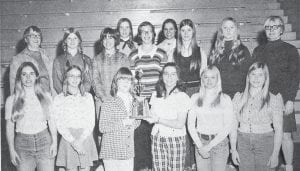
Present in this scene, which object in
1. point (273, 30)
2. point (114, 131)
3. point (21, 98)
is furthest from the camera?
point (273, 30)

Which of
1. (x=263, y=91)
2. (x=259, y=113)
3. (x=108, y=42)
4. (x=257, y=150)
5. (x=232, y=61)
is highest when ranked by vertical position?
(x=108, y=42)

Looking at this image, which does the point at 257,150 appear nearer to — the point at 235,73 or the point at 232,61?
the point at 235,73

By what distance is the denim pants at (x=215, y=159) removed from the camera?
131 inches

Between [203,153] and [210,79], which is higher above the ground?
[210,79]

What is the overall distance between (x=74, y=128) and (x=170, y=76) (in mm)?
1082

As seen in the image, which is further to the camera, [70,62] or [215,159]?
[70,62]

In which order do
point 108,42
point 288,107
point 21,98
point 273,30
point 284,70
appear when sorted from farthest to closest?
point 108,42, point 273,30, point 284,70, point 288,107, point 21,98

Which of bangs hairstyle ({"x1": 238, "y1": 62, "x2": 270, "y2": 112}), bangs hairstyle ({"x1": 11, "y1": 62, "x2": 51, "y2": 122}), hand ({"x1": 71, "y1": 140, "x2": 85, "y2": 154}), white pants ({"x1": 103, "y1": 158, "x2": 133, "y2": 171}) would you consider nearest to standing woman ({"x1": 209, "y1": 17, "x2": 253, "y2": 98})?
bangs hairstyle ({"x1": 238, "y1": 62, "x2": 270, "y2": 112})

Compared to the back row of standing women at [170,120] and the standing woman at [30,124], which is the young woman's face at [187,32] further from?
the standing woman at [30,124]

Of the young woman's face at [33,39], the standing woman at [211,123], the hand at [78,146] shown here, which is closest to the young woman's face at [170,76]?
the standing woman at [211,123]

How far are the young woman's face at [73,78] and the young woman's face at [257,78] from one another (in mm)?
1744

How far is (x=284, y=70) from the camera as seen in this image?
12.2ft

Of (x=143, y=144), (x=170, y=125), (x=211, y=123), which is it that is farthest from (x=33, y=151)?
(x=211, y=123)

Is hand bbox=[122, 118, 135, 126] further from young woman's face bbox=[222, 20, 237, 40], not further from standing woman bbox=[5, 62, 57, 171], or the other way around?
young woman's face bbox=[222, 20, 237, 40]
